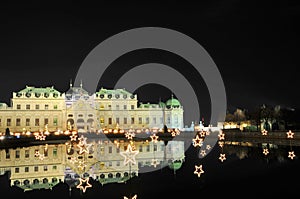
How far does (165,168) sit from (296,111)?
4908 cm

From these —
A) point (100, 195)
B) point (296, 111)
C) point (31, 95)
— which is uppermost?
point (31, 95)

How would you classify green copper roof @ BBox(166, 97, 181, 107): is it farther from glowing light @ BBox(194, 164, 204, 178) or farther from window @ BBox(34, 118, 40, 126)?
glowing light @ BBox(194, 164, 204, 178)

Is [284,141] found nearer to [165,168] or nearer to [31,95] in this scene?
[165,168]

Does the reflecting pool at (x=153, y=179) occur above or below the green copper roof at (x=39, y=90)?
below

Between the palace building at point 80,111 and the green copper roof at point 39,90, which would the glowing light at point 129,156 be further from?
the green copper roof at point 39,90

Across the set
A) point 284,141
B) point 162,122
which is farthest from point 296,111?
point 162,122

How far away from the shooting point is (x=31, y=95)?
2945 inches

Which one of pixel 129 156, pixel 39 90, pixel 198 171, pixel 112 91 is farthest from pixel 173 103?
pixel 198 171

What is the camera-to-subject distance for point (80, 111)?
77.6 m

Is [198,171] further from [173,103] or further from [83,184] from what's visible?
[173,103]

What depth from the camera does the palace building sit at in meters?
73.3

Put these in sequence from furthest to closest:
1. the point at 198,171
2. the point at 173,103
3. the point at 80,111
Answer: the point at 173,103, the point at 80,111, the point at 198,171

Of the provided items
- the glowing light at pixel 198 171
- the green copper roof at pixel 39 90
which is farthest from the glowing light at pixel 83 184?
the green copper roof at pixel 39 90

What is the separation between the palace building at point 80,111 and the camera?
73.3 m
